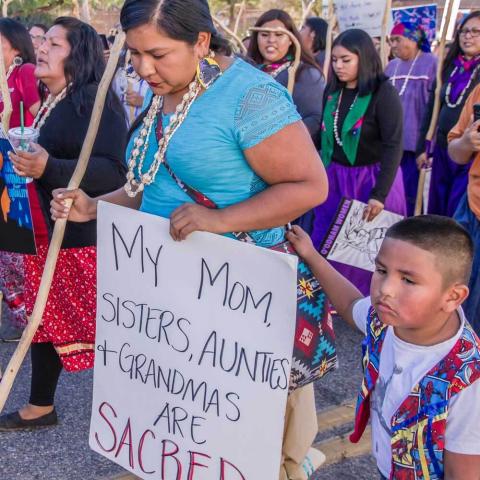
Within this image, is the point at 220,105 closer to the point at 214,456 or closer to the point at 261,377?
the point at 261,377

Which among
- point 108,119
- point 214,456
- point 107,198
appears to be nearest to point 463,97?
point 108,119

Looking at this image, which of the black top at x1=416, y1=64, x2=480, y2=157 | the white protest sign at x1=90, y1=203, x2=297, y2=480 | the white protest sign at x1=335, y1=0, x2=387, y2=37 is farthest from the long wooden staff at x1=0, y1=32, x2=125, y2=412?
the white protest sign at x1=335, y1=0, x2=387, y2=37

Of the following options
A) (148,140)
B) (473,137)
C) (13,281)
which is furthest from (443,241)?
(13,281)

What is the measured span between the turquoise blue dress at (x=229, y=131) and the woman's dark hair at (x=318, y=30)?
4690 mm

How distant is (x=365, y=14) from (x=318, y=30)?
131cm

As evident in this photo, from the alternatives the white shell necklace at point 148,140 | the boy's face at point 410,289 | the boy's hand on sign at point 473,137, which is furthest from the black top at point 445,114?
the boy's face at point 410,289

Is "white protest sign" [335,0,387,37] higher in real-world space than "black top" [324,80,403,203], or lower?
higher

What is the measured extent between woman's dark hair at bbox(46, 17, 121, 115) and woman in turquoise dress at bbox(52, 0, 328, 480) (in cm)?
97

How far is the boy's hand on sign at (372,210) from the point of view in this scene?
12.9 ft

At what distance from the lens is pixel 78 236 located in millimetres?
2816

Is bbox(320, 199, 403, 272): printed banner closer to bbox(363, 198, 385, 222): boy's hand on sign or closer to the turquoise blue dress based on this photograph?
bbox(363, 198, 385, 222): boy's hand on sign

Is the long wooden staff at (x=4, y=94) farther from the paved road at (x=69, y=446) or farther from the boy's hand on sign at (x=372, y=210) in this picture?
the boy's hand on sign at (x=372, y=210)

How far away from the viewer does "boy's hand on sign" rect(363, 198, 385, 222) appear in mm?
3945

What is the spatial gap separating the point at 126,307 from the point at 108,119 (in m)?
0.97
